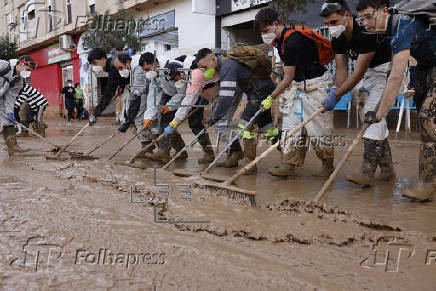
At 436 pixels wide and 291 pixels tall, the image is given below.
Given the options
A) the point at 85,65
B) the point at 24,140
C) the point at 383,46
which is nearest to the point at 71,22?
the point at 85,65

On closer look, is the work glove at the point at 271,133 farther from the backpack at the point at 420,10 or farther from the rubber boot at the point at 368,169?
the backpack at the point at 420,10

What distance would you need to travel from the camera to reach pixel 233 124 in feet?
16.2

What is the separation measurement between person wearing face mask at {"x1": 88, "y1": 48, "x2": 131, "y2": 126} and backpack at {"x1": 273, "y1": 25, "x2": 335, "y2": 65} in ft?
8.10

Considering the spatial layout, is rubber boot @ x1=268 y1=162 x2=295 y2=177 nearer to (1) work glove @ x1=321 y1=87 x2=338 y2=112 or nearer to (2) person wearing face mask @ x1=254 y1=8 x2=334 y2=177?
(2) person wearing face mask @ x1=254 y1=8 x2=334 y2=177

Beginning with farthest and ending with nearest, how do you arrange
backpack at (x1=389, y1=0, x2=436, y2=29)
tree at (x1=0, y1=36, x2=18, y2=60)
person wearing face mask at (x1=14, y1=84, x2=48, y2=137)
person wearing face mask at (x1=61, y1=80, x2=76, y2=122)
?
tree at (x1=0, y1=36, x2=18, y2=60), person wearing face mask at (x1=61, y1=80, x2=76, y2=122), person wearing face mask at (x1=14, y1=84, x2=48, y2=137), backpack at (x1=389, y1=0, x2=436, y2=29)

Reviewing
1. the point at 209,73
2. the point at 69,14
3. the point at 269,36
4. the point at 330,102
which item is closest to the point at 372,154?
the point at 330,102

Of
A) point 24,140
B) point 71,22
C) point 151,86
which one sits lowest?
point 24,140

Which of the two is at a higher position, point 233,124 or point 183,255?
point 233,124

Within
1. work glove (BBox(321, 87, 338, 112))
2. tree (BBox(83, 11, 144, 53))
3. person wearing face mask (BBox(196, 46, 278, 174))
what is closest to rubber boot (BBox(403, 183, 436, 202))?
work glove (BBox(321, 87, 338, 112))

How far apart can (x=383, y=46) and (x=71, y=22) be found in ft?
59.8

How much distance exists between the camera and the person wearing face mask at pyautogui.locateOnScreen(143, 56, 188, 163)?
4867mm

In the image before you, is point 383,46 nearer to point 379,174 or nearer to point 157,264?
point 379,174

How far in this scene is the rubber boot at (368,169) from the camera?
3.25 metres

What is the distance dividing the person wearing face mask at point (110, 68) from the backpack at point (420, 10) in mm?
3502
